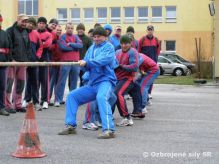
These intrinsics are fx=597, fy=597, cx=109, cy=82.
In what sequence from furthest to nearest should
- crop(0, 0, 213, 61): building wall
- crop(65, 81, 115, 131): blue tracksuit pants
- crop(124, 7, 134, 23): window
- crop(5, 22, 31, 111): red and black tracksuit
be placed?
1. crop(124, 7, 134, 23): window
2. crop(0, 0, 213, 61): building wall
3. crop(5, 22, 31, 111): red and black tracksuit
4. crop(65, 81, 115, 131): blue tracksuit pants

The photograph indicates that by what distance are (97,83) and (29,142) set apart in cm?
236

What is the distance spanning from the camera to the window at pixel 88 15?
69.4 meters

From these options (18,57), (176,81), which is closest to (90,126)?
(18,57)

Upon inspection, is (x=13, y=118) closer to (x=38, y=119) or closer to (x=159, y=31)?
(x=38, y=119)

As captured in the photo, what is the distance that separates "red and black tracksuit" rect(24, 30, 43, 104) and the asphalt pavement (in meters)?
0.58

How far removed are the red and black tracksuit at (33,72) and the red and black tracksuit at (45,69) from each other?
0.28 m

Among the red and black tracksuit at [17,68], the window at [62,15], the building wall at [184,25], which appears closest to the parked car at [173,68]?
the building wall at [184,25]

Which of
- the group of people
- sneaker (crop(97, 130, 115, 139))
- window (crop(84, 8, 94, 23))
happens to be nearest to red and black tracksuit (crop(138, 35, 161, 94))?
the group of people

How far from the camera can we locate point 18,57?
1312cm

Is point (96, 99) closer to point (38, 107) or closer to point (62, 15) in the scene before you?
point (38, 107)

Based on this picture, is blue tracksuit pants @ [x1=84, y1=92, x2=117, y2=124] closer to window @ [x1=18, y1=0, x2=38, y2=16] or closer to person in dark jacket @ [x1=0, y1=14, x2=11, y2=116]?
person in dark jacket @ [x1=0, y1=14, x2=11, y2=116]

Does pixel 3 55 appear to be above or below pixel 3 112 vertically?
above

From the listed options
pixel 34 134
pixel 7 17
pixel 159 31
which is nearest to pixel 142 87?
pixel 34 134

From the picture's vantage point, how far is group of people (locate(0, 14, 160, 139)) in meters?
10.3
